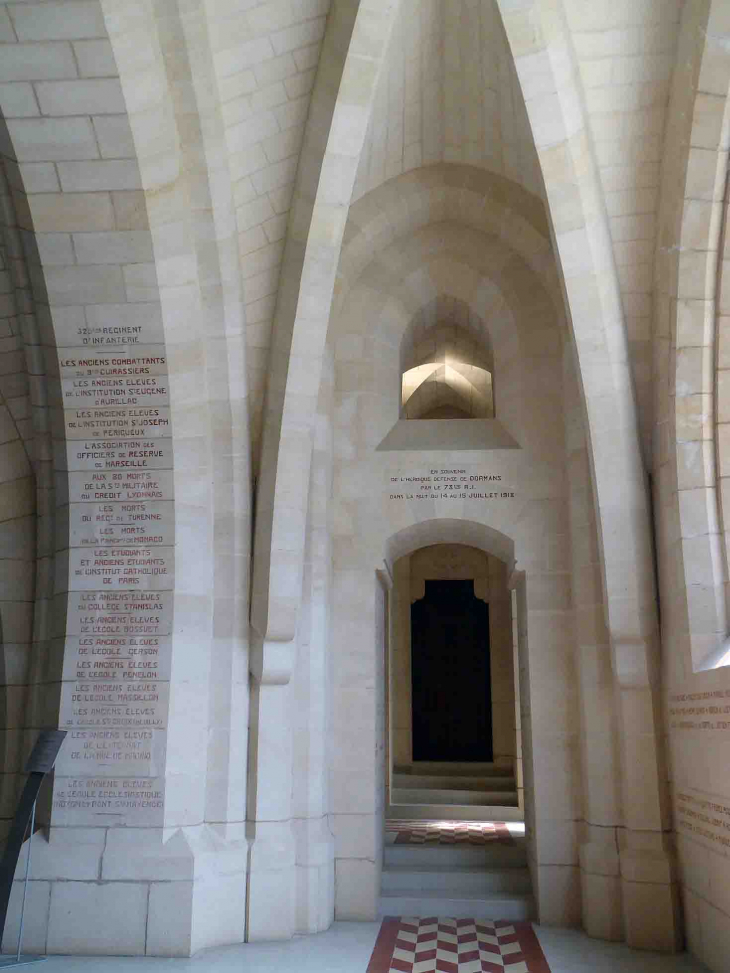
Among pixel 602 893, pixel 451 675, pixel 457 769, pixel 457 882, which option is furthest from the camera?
pixel 451 675

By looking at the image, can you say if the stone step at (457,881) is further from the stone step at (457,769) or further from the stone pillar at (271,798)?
the stone step at (457,769)

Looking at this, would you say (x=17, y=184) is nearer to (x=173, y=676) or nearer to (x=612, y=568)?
(x=173, y=676)

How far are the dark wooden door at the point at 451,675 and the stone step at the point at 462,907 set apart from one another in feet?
21.3

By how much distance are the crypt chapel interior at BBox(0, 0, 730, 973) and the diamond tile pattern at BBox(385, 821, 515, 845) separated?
2.18 ft

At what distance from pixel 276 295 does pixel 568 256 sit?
2.25 meters

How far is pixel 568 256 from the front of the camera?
6.20 m

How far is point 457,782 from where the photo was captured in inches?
484

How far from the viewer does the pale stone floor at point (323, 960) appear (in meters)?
5.36

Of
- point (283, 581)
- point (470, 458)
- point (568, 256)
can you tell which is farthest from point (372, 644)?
point (568, 256)

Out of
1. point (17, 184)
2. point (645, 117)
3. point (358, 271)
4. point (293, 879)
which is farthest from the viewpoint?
point (358, 271)

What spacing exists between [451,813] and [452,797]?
102 centimetres

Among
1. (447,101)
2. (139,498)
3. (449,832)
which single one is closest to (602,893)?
(449,832)

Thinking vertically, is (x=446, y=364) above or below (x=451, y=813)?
above

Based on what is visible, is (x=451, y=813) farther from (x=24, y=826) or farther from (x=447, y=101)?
(x=447, y=101)
